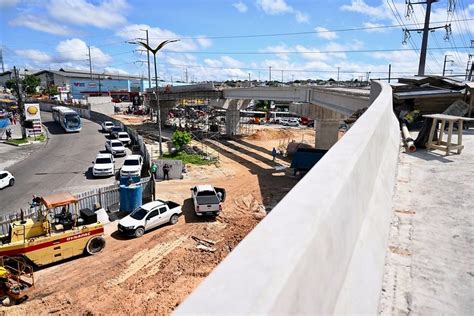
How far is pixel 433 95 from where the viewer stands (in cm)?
1146

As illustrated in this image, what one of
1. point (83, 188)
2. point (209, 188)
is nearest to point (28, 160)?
point (83, 188)

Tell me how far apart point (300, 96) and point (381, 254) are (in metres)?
30.2

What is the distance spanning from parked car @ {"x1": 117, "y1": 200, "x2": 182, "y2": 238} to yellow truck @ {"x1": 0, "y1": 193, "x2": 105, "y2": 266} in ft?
5.51

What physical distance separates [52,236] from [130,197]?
6.03m

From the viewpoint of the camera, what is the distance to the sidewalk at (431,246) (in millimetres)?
2959

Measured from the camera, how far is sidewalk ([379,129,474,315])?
9.71ft

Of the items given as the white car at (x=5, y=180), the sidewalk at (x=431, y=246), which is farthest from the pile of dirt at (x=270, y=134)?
the sidewalk at (x=431, y=246)

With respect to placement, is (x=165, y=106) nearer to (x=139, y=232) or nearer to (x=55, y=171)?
(x=55, y=171)

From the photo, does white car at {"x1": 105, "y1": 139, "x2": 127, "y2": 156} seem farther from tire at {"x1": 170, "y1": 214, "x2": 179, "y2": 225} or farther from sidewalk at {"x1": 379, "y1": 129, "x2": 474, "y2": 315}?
sidewalk at {"x1": 379, "y1": 129, "x2": 474, "y2": 315}

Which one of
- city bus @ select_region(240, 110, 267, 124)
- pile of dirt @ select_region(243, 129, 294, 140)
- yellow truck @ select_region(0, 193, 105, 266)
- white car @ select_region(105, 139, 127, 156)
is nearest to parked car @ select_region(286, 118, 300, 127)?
city bus @ select_region(240, 110, 267, 124)

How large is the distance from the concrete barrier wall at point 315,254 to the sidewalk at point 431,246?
186 mm

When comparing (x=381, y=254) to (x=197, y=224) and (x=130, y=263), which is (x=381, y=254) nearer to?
(x=130, y=263)

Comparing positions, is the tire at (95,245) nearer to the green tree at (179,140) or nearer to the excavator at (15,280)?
the excavator at (15,280)

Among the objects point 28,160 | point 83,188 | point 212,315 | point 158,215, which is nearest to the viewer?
point 212,315
